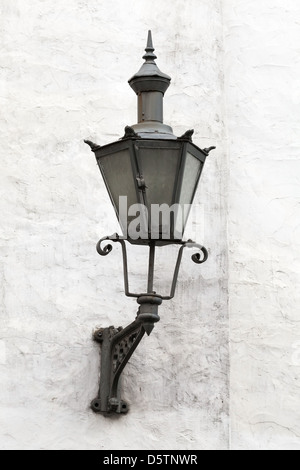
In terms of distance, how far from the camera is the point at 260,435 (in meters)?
4.56

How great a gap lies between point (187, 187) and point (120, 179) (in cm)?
23

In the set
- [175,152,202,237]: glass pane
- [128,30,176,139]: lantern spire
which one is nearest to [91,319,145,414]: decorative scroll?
[175,152,202,237]: glass pane

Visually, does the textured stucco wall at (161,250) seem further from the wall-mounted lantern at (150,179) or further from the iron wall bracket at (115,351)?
the wall-mounted lantern at (150,179)

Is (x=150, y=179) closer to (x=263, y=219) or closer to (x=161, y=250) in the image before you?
(x=161, y=250)

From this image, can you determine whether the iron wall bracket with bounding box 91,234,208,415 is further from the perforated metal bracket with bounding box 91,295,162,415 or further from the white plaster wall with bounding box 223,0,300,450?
the white plaster wall with bounding box 223,0,300,450

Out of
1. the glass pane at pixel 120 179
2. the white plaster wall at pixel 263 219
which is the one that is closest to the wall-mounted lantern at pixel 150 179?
the glass pane at pixel 120 179

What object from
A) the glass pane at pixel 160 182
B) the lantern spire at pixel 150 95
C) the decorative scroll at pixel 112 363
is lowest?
the decorative scroll at pixel 112 363

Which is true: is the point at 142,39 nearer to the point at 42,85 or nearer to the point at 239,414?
the point at 42,85

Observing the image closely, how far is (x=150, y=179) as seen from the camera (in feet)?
13.2

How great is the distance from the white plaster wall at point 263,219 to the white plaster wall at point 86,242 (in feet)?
0.29

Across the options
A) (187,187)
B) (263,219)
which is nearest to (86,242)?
(187,187)

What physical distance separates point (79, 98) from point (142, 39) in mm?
365

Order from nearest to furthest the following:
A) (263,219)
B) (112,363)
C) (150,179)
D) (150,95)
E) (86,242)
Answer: (150,179), (150,95), (112,363), (86,242), (263,219)

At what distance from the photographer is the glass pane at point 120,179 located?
4.02m
